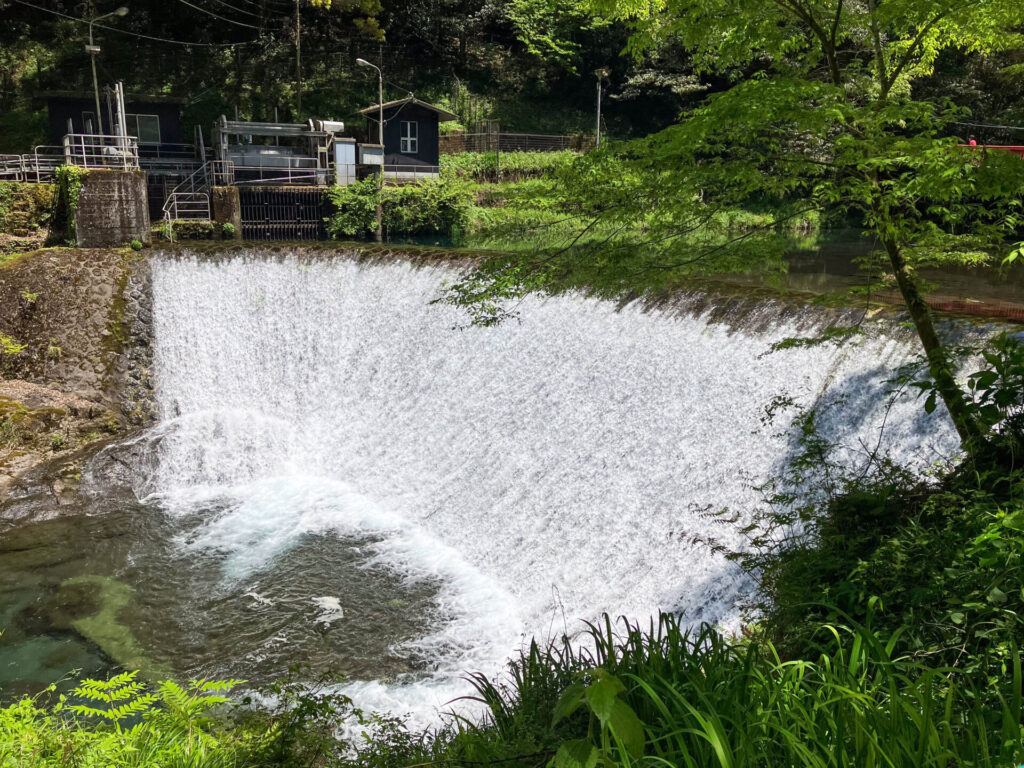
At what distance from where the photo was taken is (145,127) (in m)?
26.2

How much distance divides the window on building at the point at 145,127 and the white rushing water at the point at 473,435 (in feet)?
47.4

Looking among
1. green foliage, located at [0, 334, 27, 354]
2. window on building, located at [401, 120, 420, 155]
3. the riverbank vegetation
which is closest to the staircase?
green foliage, located at [0, 334, 27, 354]

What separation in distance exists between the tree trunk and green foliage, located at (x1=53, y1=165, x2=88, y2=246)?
16390 millimetres

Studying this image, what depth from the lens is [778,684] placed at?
9.51 ft

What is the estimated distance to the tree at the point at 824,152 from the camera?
13.6 ft

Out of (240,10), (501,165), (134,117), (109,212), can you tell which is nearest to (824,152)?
(109,212)

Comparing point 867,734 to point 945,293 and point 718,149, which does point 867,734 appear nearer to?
point 718,149

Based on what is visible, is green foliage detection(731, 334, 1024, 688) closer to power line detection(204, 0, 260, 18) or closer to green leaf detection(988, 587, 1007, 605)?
green leaf detection(988, 587, 1007, 605)

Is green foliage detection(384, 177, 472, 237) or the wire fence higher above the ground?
the wire fence

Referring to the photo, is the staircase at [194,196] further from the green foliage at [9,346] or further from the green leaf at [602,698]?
the green leaf at [602,698]

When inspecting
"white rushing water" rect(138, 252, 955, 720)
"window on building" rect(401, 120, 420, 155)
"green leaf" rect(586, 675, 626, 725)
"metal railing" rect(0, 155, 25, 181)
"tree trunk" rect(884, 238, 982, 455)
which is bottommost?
"white rushing water" rect(138, 252, 955, 720)

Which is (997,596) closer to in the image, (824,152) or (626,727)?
(626,727)

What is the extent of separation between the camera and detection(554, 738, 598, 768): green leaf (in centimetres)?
219

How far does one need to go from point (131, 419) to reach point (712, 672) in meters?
12.3
